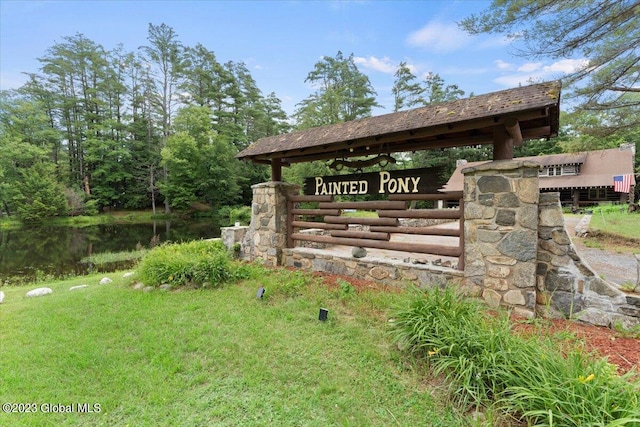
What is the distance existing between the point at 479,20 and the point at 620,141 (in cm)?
2865

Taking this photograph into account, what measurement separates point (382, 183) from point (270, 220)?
8.17ft

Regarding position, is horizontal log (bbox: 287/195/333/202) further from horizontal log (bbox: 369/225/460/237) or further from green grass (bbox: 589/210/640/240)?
green grass (bbox: 589/210/640/240)

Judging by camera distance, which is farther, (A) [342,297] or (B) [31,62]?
(B) [31,62]

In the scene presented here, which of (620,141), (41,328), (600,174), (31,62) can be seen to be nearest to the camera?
(41,328)

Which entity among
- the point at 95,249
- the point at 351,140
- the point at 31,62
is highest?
the point at 31,62

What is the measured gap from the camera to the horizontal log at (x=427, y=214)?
391cm

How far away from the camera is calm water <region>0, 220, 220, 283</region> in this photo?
998 centimetres

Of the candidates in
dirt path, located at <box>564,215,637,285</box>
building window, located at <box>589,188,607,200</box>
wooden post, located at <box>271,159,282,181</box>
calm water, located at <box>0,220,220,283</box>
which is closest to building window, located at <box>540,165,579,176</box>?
building window, located at <box>589,188,607,200</box>

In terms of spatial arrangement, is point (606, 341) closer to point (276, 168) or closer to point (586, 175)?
point (276, 168)

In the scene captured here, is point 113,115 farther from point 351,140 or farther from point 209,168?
point 351,140

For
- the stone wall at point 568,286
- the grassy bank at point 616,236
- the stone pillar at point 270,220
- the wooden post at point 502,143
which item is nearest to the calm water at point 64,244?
the stone pillar at point 270,220

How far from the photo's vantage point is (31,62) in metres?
25.3

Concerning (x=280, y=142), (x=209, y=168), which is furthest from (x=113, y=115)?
(x=280, y=142)

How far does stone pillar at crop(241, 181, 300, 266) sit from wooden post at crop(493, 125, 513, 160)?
143 inches
